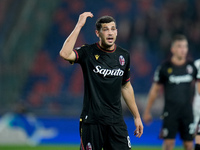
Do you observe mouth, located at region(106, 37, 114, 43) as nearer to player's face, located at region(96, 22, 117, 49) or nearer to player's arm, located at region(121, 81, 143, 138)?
player's face, located at region(96, 22, 117, 49)

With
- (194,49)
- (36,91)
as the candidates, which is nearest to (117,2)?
(194,49)

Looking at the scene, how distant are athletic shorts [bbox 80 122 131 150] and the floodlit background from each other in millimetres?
7548

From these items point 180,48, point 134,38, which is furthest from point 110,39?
point 134,38

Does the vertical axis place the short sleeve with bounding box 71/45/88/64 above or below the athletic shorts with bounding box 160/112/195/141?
above

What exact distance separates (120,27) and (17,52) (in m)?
4.57

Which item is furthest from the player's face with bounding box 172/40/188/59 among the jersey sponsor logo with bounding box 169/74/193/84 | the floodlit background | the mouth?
the floodlit background

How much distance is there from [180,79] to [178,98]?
1.05ft

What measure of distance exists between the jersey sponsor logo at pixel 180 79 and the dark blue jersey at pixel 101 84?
8.99 feet

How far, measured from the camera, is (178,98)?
7.12 metres

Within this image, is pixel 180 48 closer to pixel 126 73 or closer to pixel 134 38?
pixel 126 73

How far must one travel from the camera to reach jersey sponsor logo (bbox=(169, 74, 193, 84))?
7133mm

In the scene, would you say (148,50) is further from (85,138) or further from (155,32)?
(85,138)

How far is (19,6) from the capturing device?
15.0 meters

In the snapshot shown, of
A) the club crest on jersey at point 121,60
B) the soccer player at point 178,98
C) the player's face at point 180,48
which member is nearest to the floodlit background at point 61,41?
the soccer player at point 178,98
